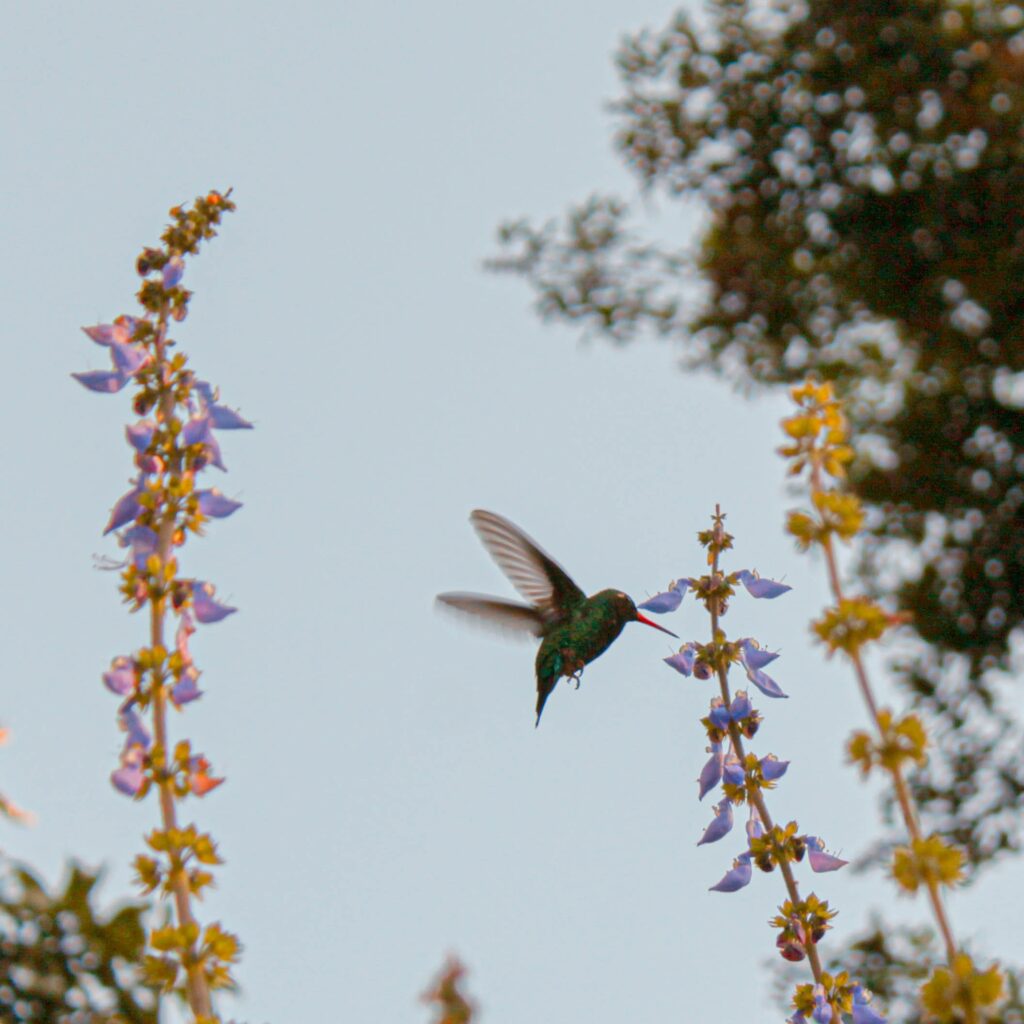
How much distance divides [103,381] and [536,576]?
185 cm

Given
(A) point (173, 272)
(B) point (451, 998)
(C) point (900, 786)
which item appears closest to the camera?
(B) point (451, 998)

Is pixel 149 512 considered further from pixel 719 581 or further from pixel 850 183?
pixel 850 183

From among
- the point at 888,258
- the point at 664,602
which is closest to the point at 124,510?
the point at 664,602

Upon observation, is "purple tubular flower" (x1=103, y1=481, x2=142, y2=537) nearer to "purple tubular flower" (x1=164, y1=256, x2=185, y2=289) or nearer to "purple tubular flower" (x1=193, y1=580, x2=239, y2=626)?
"purple tubular flower" (x1=193, y1=580, x2=239, y2=626)

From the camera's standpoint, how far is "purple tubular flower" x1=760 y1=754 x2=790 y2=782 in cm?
246

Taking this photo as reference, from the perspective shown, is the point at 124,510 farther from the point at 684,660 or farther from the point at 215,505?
the point at 684,660

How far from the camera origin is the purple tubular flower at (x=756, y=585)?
8.63 ft

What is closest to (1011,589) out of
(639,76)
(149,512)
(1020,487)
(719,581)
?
(1020,487)

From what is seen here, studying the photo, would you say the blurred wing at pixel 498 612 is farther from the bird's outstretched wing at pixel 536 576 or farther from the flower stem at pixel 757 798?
the flower stem at pixel 757 798

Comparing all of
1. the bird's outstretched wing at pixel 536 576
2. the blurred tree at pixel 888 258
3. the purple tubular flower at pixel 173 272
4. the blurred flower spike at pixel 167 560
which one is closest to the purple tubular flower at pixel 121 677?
the blurred flower spike at pixel 167 560

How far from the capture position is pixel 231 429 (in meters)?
2.37

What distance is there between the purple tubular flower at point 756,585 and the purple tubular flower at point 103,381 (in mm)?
1110

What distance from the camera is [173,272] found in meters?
2.39

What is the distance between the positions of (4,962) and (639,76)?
37.5ft
